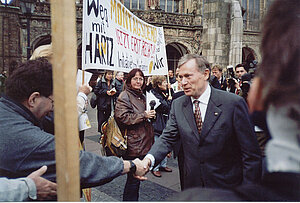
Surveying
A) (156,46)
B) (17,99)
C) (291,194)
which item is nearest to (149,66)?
(156,46)

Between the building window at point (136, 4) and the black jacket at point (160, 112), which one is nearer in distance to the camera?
the black jacket at point (160, 112)

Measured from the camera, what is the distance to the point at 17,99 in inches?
57.2

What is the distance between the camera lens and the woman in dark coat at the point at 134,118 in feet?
10.2

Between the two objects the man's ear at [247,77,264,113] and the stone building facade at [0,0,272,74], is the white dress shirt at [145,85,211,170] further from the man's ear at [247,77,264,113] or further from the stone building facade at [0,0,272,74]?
the stone building facade at [0,0,272,74]

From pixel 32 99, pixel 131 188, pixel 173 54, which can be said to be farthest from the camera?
pixel 173 54

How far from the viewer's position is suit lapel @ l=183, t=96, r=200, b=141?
1.93 meters

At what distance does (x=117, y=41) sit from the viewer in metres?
3.20

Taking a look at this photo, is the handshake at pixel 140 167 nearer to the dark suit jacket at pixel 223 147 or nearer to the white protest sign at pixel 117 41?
the dark suit jacket at pixel 223 147

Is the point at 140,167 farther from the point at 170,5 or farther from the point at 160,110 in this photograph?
the point at 170,5

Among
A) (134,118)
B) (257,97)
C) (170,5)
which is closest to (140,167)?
(257,97)

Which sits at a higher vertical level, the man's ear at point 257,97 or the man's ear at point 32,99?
the man's ear at point 257,97

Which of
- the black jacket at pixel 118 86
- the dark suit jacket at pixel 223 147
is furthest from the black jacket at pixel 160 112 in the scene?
the dark suit jacket at pixel 223 147

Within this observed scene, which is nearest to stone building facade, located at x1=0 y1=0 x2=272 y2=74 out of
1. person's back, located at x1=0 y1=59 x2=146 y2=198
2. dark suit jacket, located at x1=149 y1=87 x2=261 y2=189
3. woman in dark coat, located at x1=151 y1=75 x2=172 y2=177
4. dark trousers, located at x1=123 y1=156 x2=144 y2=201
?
woman in dark coat, located at x1=151 y1=75 x2=172 y2=177

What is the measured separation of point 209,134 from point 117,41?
1.85 metres
